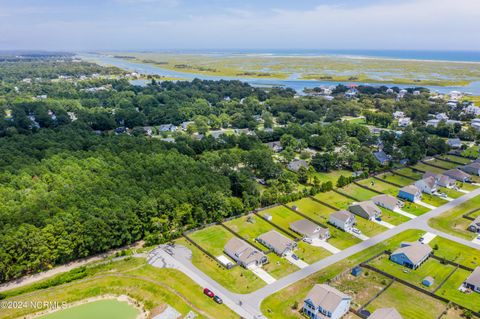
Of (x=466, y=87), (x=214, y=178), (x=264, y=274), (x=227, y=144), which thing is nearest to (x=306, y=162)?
(x=227, y=144)

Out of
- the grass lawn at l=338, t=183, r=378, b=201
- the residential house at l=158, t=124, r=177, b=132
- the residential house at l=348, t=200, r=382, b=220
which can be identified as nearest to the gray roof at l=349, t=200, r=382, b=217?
the residential house at l=348, t=200, r=382, b=220

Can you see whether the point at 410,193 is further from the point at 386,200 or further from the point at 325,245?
the point at 325,245

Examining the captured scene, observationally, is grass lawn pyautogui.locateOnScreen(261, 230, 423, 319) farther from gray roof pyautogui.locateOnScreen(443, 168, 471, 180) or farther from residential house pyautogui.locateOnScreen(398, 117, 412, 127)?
residential house pyautogui.locateOnScreen(398, 117, 412, 127)

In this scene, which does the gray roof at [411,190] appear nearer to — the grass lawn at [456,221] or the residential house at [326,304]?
the grass lawn at [456,221]

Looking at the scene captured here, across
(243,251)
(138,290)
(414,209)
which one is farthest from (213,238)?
(414,209)

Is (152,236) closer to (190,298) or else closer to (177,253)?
(177,253)
